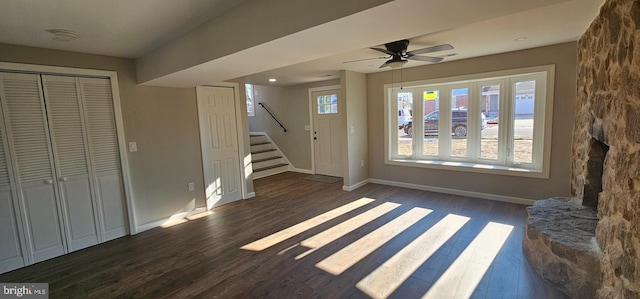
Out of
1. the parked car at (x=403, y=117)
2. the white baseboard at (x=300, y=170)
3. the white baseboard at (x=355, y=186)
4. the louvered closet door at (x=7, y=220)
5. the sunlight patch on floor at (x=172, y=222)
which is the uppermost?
the parked car at (x=403, y=117)

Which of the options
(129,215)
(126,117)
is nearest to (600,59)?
(126,117)

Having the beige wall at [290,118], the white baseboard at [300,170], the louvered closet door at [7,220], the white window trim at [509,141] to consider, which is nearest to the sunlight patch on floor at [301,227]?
the white window trim at [509,141]

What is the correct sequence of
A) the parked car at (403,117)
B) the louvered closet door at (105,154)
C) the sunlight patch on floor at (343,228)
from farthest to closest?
the parked car at (403,117) → the louvered closet door at (105,154) → the sunlight patch on floor at (343,228)

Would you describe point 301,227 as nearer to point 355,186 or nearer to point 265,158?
point 355,186

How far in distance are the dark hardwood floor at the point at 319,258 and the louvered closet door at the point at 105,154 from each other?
271mm

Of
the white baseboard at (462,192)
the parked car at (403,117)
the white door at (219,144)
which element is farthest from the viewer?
the parked car at (403,117)

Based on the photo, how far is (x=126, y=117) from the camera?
341cm

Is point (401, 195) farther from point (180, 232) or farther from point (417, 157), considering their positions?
point (180, 232)

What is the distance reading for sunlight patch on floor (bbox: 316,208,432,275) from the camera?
254 centimetres

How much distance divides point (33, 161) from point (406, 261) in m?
3.90

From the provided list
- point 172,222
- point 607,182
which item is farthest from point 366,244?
point 172,222

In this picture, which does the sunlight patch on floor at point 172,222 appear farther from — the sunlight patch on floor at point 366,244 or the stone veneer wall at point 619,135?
the stone veneer wall at point 619,135

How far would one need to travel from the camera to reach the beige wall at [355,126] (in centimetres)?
491

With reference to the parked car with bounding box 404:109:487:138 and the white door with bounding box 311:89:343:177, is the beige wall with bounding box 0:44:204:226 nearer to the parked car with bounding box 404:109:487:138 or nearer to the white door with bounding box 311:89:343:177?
the white door with bounding box 311:89:343:177
